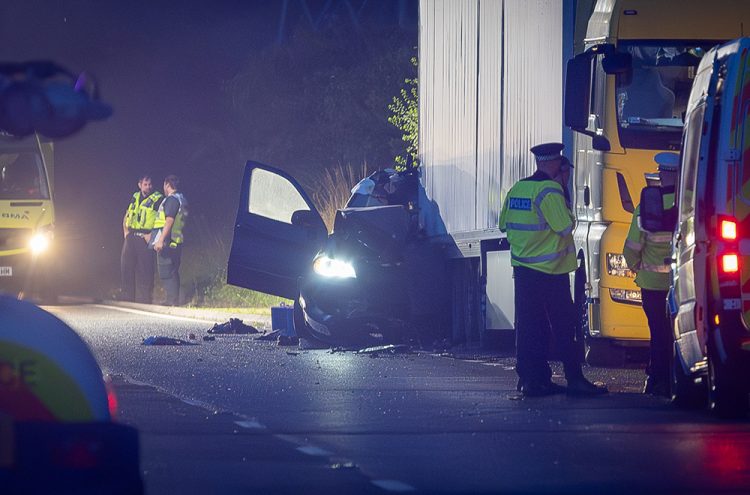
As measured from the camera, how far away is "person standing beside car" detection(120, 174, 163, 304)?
29594 millimetres

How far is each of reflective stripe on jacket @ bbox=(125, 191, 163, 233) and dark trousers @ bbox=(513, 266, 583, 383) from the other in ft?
56.1

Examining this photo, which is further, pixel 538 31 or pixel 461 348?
pixel 461 348

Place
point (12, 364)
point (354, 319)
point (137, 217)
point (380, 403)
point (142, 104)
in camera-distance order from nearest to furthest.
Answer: point (12, 364) → point (380, 403) → point (354, 319) → point (137, 217) → point (142, 104)

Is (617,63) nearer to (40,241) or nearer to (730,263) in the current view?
(730,263)

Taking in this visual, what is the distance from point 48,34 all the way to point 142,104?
4.67m

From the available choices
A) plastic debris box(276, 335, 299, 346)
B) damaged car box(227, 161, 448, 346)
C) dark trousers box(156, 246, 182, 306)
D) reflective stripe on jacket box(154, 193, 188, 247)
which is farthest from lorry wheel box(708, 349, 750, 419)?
dark trousers box(156, 246, 182, 306)

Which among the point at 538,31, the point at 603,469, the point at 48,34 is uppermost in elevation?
the point at 48,34

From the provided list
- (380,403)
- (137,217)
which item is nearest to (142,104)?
(137,217)

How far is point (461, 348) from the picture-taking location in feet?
63.6

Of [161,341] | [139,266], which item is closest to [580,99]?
[161,341]

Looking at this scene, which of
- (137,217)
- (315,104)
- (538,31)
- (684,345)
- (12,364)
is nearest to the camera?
(12,364)

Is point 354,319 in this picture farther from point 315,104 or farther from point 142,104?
point 142,104

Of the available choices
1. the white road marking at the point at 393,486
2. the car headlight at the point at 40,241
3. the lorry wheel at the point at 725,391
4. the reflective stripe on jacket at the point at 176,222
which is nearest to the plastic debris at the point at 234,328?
the reflective stripe on jacket at the point at 176,222

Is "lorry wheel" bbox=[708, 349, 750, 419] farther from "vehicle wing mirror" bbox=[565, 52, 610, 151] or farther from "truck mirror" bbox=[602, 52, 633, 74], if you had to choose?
"truck mirror" bbox=[602, 52, 633, 74]
